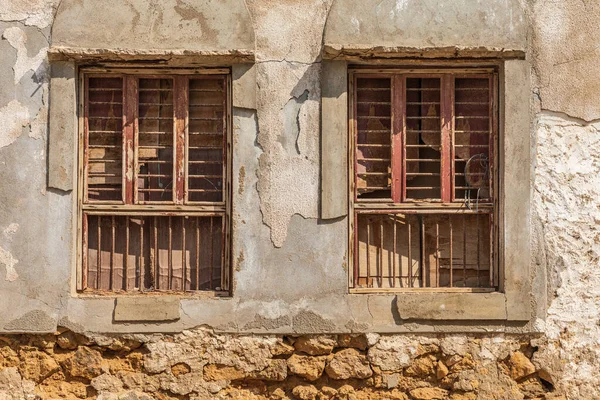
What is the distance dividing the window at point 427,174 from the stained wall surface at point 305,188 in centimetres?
27

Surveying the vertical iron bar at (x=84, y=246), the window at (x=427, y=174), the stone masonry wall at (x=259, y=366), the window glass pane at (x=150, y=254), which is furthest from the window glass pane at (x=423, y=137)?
the vertical iron bar at (x=84, y=246)

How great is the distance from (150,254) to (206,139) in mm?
894

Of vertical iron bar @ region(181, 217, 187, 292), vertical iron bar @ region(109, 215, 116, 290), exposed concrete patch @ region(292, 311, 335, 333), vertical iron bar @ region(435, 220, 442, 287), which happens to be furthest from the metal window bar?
vertical iron bar @ region(109, 215, 116, 290)

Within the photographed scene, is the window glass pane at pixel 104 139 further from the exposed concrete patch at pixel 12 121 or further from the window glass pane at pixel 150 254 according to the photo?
the exposed concrete patch at pixel 12 121

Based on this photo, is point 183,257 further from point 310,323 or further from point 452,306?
point 452,306

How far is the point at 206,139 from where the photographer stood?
589 centimetres

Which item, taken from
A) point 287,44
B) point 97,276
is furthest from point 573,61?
point 97,276

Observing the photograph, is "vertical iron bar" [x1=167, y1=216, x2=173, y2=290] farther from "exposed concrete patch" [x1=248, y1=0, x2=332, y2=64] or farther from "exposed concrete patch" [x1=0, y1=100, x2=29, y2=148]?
"exposed concrete patch" [x1=248, y1=0, x2=332, y2=64]

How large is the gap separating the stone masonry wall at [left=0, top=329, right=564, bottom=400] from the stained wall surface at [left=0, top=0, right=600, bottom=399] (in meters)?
0.06

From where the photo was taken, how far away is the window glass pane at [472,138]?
5.88 m

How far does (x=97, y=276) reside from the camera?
5844 millimetres

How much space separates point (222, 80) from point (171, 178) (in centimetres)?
77

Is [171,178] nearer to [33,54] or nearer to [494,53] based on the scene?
[33,54]

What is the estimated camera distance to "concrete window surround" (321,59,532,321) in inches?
224
